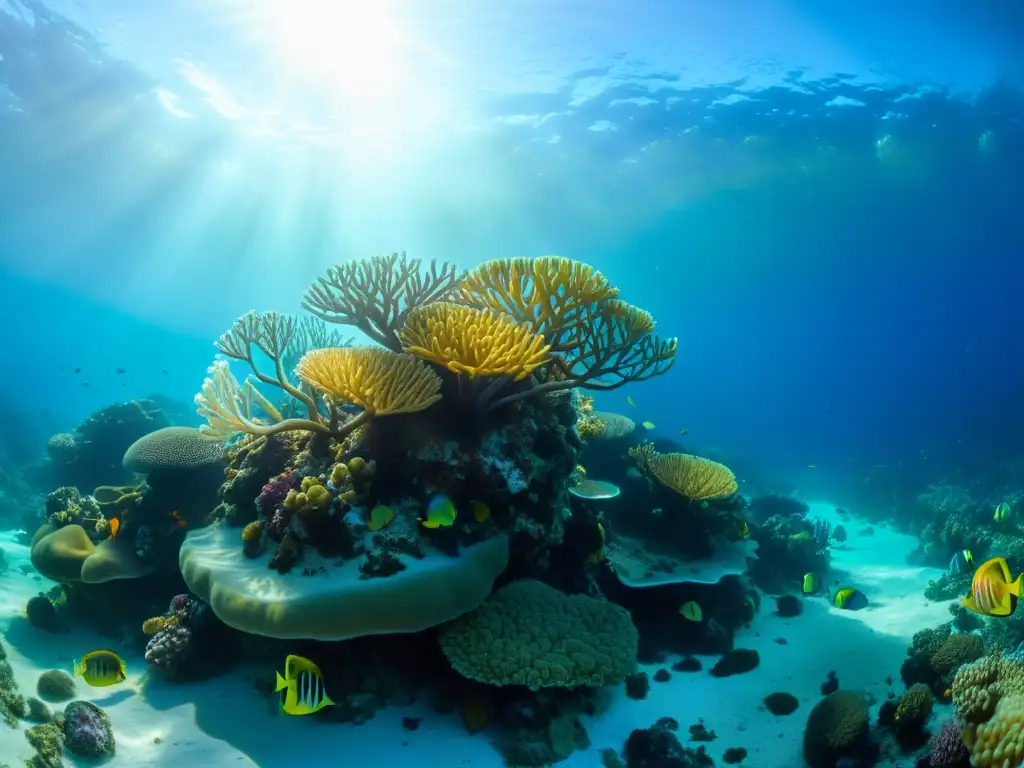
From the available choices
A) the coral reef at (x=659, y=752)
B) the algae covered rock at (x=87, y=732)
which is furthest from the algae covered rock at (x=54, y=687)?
the coral reef at (x=659, y=752)

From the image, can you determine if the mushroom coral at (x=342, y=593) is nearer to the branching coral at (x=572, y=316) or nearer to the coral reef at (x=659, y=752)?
the branching coral at (x=572, y=316)

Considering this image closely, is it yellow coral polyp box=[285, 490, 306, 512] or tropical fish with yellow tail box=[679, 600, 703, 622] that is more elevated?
yellow coral polyp box=[285, 490, 306, 512]

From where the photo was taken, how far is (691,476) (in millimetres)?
8078

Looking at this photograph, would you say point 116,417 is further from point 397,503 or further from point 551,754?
point 551,754

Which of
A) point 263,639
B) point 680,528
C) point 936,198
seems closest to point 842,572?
point 680,528

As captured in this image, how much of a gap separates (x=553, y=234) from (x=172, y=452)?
38.4m

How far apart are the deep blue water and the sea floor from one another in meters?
14.1

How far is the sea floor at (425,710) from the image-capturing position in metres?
4.57

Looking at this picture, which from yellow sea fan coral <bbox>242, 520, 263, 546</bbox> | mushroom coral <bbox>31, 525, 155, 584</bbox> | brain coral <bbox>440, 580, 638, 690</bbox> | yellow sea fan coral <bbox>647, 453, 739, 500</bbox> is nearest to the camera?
brain coral <bbox>440, 580, 638, 690</bbox>

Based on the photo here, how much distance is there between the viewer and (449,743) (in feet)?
15.8

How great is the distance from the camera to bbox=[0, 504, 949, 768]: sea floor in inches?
180

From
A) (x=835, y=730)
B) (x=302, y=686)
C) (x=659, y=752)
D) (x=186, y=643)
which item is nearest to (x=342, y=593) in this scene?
(x=302, y=686)

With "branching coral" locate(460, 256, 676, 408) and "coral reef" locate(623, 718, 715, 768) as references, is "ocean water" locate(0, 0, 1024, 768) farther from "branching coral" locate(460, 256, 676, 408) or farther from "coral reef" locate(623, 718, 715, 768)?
"branching coral" locate(460, 256, 676, 408)

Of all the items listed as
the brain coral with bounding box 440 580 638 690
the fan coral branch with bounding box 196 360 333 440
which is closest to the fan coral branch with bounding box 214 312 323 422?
the fan coral branch with bounding box 196 360 333 440
